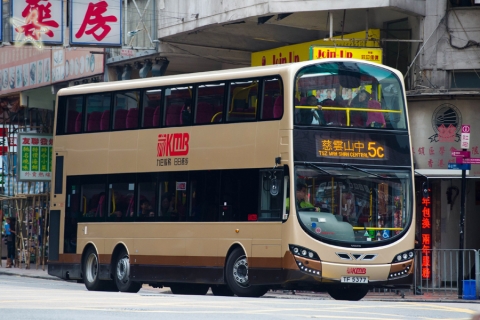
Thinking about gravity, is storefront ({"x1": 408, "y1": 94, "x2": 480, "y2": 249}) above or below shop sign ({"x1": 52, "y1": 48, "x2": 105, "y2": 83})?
below

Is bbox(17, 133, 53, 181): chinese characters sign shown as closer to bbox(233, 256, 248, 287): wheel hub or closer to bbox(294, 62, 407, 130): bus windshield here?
bbox(233, 256, 248, 287): wheel hub

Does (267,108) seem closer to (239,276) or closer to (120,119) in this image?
(239,276)

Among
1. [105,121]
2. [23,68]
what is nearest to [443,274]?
[105,121]

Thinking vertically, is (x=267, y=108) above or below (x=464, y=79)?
below

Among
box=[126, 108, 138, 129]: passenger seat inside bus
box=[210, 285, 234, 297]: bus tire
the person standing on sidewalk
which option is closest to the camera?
box=[126, 108, 138, 129]: passenger seat inside bus

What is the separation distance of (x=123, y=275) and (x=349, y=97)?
21.6 ft

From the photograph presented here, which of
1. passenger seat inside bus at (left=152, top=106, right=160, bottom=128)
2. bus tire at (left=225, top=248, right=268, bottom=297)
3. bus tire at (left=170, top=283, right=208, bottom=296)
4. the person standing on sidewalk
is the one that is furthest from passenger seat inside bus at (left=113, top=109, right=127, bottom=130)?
the person standing on sidewalk

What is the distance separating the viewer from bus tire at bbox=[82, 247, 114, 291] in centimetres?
2289

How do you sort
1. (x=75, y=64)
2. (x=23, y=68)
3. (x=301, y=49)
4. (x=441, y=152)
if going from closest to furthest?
(x=441, y=152), (x=301, y=49), (x=75, y=64), (x=23, y=68)

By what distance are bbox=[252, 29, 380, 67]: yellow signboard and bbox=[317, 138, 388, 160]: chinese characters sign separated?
260 inches

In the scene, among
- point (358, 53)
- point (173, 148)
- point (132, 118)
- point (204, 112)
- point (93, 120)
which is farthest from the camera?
point (358, 53)

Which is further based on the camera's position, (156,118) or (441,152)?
(441,152)

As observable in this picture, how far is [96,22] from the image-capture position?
27438 mm

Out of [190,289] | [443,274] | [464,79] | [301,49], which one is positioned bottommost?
[190,289]
